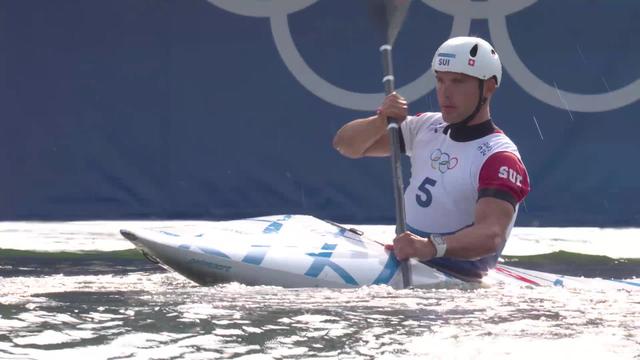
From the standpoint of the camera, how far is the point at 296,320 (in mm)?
4820

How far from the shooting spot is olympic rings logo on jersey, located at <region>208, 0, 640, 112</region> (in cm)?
970

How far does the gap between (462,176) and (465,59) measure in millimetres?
557

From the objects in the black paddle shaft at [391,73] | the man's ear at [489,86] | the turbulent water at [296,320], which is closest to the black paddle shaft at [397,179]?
the black paddle shaft at [391,73]

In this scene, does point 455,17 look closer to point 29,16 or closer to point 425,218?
point 29,16

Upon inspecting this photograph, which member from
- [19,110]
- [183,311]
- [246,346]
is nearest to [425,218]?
[183,311]

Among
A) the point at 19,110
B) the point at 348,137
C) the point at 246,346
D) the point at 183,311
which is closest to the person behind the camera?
the point at 246,346

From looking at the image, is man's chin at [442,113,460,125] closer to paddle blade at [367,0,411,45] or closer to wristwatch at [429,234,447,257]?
wristwatch at [429,234,447,257]

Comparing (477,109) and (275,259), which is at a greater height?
(477,109)

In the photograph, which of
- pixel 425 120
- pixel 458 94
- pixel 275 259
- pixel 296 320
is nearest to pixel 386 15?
pixel 425 120

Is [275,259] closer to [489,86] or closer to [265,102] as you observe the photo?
[489,86]

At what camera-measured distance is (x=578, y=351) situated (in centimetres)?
427

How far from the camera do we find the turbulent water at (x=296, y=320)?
165 inches

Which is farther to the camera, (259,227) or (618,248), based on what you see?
(618,248)

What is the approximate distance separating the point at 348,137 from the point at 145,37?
3.70m
